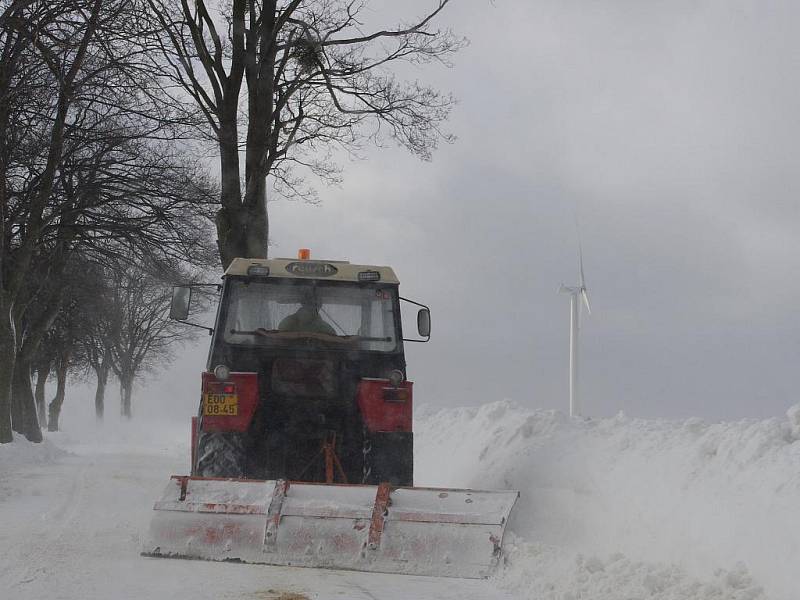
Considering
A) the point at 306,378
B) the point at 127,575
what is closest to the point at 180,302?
the point at 306,378

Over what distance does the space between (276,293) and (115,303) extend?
28.0m

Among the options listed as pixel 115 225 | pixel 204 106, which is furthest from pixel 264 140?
pixel 115 225

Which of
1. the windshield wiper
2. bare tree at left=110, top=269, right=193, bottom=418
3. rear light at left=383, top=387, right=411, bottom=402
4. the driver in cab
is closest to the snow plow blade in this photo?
rear light at left=383, top=387, right=411, bottom=402

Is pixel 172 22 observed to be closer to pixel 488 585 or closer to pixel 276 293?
pixel 276 293

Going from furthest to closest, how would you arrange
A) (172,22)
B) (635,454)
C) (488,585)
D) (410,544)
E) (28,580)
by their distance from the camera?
(172,22), (635,454), (410,544), (488,585), (28,580)

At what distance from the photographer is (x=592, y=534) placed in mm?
7398

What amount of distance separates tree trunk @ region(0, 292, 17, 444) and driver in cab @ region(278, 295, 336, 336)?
42.4 ft

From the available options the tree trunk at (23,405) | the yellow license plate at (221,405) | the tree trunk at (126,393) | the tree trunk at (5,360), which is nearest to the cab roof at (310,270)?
the yellow license plate at (221,405)

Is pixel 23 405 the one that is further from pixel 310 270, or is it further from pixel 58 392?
pixel 310 270

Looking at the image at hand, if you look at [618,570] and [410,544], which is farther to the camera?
[410,544]

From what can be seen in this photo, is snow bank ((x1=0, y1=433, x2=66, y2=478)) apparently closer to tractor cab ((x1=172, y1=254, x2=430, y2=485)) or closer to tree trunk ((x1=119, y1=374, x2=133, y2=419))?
tractor cab ((x1=172, y1=254, x2=430, y2=485))

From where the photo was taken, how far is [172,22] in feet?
58.5

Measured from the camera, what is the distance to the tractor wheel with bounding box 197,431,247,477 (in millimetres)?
8359

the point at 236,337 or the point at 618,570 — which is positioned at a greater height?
the point at 236,337
